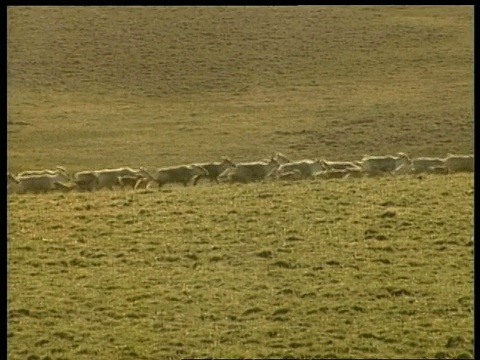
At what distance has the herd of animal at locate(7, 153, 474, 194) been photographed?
410cm

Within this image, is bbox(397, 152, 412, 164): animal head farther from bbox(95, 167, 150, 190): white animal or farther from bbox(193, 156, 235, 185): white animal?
bbox(95, 167, 150, 190): white animal

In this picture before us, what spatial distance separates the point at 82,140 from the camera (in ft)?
13.5

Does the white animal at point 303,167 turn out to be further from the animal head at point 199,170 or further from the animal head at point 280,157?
the animal head at point 199,170

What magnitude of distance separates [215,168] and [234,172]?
11 centimetres

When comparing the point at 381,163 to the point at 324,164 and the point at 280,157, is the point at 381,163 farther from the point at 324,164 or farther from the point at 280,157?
the point at 280,157

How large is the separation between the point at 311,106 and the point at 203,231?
918 mm

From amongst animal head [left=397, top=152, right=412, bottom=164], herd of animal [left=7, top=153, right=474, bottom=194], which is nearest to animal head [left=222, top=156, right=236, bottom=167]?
herd of animal [left=7, top=153, right=474, bottom=194]

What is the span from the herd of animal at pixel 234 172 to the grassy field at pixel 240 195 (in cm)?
5

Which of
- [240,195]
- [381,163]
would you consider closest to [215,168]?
[240,195]

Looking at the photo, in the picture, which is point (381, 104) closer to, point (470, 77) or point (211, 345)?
point (470, 77)

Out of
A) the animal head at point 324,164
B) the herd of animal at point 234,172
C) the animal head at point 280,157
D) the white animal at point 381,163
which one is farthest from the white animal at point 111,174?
Answer: the white animal at point 381,163

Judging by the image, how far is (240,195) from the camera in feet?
14.3

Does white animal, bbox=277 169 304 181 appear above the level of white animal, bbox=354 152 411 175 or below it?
below

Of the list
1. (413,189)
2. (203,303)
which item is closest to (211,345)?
(203,303)
